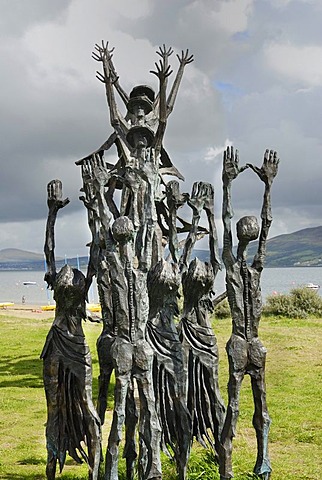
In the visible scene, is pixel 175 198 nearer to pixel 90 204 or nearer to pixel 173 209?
pixel 173 209

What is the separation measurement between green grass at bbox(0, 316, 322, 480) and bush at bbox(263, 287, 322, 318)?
3.55 metres

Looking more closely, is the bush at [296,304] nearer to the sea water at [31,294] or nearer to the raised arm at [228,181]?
the sea water at [31,294]

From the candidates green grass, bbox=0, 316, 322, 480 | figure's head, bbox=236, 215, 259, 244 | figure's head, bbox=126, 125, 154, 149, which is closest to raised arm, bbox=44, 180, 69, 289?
figure's head, bbox=236, 215, 259, 244

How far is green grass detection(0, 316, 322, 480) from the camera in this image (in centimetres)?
752

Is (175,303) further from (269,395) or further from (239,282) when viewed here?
(269,395)

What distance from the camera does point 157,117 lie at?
31.7ft

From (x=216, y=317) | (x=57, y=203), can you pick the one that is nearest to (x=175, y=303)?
(x=57, y=203)

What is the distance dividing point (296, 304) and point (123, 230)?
1910 centimetres

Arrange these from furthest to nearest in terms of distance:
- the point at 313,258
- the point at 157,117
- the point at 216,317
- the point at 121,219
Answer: the point at 313,258 < the point at 216,317 < the point at 157,117 < the point at 121,219

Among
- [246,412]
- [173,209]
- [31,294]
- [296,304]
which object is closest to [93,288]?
[296,304]

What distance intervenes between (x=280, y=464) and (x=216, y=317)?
54.4 feet

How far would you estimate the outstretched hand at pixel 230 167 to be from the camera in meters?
6.65

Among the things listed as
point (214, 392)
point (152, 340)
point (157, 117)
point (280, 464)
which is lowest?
point (280, 464)

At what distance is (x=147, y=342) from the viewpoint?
20.5 feet
